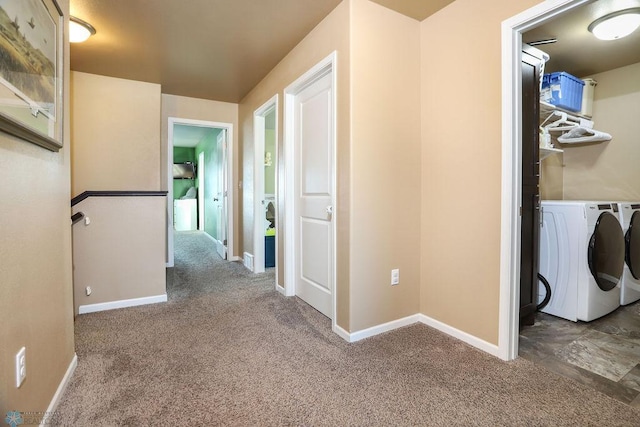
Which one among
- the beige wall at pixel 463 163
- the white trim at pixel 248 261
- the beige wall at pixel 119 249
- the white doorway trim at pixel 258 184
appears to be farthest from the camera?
the white trim at pixel 248 261

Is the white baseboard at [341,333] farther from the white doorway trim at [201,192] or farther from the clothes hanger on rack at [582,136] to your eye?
the white doorway trim at [201,192]

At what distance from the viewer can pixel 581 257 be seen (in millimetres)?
2270

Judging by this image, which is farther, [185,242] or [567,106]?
[185,242]

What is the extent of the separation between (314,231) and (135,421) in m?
1.66

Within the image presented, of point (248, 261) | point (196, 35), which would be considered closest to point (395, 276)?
point (248, 261)

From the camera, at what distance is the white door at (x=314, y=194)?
7.63 feet

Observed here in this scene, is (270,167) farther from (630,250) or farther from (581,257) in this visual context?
(630,250)

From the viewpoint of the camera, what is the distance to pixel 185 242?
6180 millimetres

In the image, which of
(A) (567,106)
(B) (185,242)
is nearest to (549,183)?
(A) (567,106)

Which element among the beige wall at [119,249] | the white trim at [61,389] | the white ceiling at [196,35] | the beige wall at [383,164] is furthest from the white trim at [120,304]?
the white ceiling at [196,35]

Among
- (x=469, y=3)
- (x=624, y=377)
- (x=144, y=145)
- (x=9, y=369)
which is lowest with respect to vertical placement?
(x=624, y=377)

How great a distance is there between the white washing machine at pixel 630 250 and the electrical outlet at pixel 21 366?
3.92 m

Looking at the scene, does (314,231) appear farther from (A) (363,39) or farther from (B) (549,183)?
(B) (549,183)

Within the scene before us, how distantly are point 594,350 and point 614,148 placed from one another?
233 centimetres
